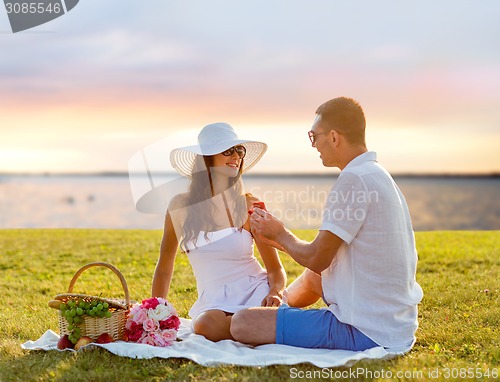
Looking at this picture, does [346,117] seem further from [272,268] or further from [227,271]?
[227,271]

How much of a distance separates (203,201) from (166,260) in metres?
0.61

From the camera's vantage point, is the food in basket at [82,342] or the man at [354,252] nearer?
the man at [354,252]

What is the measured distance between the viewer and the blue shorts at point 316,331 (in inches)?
188

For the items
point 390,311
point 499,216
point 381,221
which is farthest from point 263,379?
point 499,216

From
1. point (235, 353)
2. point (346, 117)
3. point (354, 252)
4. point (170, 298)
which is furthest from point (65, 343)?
point (346, 117)

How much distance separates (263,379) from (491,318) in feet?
9.28

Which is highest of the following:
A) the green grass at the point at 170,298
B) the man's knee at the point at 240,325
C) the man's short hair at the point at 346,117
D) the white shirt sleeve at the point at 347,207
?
the man's short hair at the point at 346,117

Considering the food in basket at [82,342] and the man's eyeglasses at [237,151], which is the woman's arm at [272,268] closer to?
the man's eyeglasses at [237,151]

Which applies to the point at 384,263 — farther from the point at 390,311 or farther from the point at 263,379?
the point at 263,379

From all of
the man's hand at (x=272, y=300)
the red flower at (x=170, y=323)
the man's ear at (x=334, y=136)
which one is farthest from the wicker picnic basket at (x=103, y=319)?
the man's ear at (x=334, y=136)

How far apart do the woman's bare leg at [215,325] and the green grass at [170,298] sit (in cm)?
60

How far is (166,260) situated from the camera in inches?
220

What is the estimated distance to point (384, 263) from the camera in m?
4.56

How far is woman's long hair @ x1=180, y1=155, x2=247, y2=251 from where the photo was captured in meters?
5.61
